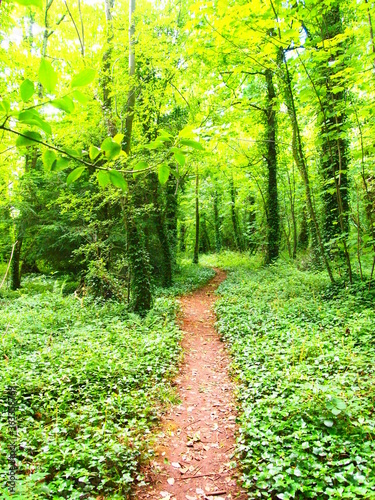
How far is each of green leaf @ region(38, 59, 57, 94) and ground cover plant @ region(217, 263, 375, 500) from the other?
3.63 meters

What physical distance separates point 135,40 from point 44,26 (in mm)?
5991

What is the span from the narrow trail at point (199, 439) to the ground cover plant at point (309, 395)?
0.31m

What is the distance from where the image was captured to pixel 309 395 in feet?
13.0

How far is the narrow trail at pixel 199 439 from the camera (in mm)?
3531

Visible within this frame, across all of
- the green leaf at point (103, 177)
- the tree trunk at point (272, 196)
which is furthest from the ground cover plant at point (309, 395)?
the tree trunk at point (272, 196)

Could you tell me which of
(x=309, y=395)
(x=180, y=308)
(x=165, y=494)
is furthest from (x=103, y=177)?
(x=180, y=308)

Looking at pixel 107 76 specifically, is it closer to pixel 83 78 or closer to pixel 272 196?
pixel 272 196

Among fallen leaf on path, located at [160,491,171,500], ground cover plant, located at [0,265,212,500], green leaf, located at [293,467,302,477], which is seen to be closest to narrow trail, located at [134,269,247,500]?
fallen leaf on path, located at [160,491,171,500]

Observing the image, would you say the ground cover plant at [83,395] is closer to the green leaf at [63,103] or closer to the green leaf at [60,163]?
the green leaf at [60,163]

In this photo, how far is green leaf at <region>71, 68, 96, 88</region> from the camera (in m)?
0.91

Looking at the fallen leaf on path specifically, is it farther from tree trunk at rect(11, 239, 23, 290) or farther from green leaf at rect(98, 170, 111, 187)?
tree trunk at rect(11, 239, 23, 290)

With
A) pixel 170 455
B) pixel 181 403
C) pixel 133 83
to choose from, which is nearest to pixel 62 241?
pixel 133 83

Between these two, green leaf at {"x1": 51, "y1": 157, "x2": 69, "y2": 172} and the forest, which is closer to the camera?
green leaf at {"x1": 51, "y1": 157, "x2": 69, "y2": 172}

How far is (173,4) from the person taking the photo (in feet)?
43.5
